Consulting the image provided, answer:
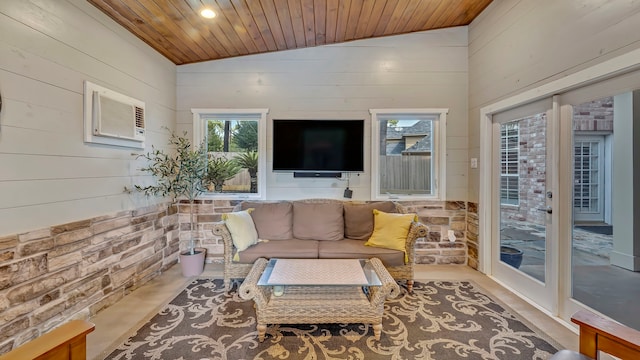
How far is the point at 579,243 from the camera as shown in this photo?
7.68ft

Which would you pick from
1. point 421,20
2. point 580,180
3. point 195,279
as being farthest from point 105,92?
point 580,180

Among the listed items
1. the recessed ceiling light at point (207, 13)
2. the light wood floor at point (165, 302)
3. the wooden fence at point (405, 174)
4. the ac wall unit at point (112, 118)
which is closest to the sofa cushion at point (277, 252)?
the light wood floor at point (165, 302)

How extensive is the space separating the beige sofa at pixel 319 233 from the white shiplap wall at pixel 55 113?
48.2 inches

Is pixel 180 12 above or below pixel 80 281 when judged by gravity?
above

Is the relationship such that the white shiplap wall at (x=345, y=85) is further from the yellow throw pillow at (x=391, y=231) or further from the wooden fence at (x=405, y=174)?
the yellow throw pillow at (x=391, y=231)

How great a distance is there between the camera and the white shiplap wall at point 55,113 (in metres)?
1.92

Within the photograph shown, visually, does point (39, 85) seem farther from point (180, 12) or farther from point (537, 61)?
point (537, 61)

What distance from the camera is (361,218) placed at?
3555 millimetres

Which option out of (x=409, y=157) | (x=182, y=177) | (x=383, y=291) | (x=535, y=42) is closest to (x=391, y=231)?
(x=383, y=291)

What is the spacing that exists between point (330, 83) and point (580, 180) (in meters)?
2.95

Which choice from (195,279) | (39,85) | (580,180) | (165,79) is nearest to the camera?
(39,85)

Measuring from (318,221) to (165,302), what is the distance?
1.85m

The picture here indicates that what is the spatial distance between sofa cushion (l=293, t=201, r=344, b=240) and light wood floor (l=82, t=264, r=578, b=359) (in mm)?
1152

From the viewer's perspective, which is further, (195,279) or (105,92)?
(195,279)
